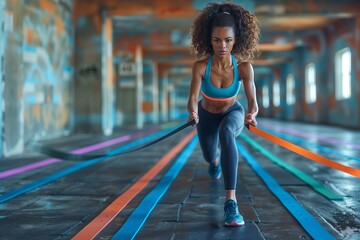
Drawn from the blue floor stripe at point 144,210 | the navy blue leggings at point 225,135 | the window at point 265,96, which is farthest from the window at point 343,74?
the window at point 265,96

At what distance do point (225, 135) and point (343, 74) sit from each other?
16.4 meters

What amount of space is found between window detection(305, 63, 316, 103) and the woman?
19.6m

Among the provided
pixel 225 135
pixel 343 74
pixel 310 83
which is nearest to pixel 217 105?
pixel 225 135

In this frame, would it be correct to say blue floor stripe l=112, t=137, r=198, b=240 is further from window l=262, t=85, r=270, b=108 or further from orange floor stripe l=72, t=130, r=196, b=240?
window l=262, t=85, r=270, b=108

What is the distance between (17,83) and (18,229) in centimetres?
525

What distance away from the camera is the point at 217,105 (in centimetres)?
358

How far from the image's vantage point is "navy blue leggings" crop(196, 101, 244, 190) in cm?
309

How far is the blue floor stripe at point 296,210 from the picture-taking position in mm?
2652

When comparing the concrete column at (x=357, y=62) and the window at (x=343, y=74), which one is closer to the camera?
the concrete column at (x=357, y=62)

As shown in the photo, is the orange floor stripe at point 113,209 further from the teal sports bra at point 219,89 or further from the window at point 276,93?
the window at point 276,93

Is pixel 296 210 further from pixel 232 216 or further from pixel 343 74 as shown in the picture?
pixel 343 74

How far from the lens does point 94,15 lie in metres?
14.4

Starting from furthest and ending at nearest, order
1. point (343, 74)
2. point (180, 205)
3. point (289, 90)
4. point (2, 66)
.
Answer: point (289, 90), point (343, 74), point (2, 66), point (180, 205)

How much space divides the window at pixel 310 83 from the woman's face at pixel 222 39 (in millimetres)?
19946
